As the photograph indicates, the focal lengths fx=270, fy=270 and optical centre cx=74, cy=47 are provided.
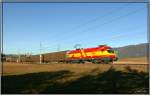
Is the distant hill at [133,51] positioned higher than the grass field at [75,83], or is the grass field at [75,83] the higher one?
the distant hill at [133,51]

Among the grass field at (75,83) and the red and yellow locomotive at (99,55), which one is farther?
the red and yellow locomotive at (99,55)

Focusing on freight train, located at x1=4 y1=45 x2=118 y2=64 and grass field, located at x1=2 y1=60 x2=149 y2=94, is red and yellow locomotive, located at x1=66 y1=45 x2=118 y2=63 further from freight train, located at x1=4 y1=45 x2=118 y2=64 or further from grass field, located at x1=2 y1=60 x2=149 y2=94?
grass field, located at x1=2 y1=60 x2=149 y2=94

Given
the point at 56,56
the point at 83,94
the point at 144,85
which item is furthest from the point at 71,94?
the point at 56,56

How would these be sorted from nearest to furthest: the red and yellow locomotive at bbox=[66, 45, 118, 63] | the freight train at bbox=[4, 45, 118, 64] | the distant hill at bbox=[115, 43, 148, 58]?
the red and yellow locomotive at bbox=[66, 45, 118, 63]
the freight train at bbox=[4, 45, 118, 64]
the distant hill at bbox=[115, 43, 148, 58]

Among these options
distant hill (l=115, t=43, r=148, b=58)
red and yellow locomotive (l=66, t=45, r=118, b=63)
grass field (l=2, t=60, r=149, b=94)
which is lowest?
grass field (l=2, t=60, r=149, b=94)

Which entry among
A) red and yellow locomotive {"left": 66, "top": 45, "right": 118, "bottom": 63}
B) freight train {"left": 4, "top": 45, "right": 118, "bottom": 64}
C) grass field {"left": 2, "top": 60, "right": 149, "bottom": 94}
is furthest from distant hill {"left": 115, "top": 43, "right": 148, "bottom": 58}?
grass field {"left": 2, "top": 60, "right": 149, "bottom": 94}

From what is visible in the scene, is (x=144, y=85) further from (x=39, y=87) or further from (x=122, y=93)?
(x=39, y=87)

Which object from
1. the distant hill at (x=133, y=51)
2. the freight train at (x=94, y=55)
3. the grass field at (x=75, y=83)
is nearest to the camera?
the grass field at (x=75, y=83)

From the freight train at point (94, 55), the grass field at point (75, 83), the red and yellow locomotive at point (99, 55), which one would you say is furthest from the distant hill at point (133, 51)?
the grass field at point (75, 83)

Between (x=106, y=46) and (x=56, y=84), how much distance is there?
28367mm

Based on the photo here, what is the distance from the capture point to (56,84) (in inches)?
528

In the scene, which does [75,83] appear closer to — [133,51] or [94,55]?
[94,55]

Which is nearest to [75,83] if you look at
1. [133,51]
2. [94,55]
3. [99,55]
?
[99,55]

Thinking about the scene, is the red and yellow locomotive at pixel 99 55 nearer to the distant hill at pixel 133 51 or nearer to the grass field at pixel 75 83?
the grass field at pixel 75 83
